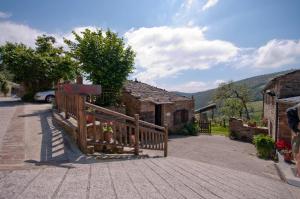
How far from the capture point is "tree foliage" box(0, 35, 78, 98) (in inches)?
782

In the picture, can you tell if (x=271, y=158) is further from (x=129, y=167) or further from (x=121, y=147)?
(x=129, y=167)

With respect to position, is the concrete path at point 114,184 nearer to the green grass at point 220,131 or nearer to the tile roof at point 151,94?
the tile roof at point 151,94

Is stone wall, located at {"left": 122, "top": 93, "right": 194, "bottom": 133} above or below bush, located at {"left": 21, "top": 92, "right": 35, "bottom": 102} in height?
below

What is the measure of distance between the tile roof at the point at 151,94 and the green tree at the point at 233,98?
2030 cm

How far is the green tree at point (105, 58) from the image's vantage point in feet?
51.9

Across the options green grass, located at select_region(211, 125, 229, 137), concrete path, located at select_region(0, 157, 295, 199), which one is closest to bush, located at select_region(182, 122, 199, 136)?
green grass, located at select_region(211, 125, 229, 137)

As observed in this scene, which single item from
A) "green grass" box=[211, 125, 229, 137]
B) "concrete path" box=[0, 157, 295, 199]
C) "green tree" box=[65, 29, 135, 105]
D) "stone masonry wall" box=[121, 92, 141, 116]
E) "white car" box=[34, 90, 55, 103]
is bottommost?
"green grass" box=[211, 125, 229, 137]

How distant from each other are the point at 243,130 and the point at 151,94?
784cm

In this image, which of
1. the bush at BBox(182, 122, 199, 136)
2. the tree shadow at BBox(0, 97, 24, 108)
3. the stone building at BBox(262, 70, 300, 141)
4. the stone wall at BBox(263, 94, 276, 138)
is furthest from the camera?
the bush at BBox(182, 122, 199, 136)

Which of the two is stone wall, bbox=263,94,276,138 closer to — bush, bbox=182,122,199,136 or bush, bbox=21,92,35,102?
bush, bbox=182,122,199,136

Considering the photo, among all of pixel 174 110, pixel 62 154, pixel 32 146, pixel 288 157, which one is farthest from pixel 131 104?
pixel 62 154

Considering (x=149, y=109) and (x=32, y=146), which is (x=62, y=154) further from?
(x=149, y=109)

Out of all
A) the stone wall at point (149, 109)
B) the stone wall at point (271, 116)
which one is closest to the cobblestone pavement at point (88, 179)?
the stone wall at point (271, 116)

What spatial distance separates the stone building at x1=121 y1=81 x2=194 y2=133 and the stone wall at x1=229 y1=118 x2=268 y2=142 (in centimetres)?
404
